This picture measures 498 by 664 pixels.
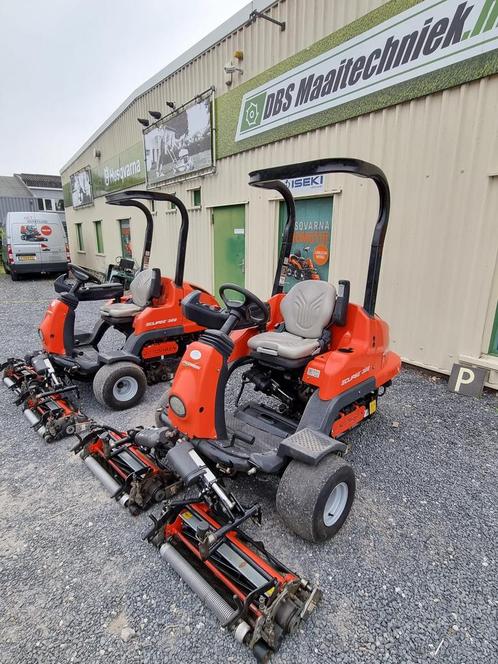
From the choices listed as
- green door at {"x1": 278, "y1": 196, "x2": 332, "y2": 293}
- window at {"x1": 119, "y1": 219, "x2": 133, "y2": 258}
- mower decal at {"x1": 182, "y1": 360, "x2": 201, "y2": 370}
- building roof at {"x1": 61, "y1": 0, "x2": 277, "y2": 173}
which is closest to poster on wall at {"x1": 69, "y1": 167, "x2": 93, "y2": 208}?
window at {"x1": 119, "y1": 219, "x2": 133, "y2": 258}

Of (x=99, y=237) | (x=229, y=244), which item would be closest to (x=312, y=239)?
(x=229, y=244)

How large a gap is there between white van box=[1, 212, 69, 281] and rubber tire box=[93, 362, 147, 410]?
36.1 feet

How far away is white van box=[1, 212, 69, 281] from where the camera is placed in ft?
40.5

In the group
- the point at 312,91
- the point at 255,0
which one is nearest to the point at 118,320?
the point at 312,91

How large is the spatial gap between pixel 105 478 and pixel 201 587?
1092 millimetres

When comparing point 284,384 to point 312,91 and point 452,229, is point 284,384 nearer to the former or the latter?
point 452,229

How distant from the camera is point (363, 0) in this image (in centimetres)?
449

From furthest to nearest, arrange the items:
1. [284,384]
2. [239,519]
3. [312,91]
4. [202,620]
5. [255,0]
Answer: [255,0] < [312,91] < [284,384] < [239,519] < [202,620]

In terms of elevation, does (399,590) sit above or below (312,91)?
below

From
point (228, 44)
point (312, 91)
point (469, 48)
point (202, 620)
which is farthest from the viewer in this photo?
point (228, 44)

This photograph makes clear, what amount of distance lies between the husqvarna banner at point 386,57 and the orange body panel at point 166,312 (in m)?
3.24

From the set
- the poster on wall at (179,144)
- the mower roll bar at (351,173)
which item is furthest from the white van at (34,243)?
the mower roll bar at (351,173)

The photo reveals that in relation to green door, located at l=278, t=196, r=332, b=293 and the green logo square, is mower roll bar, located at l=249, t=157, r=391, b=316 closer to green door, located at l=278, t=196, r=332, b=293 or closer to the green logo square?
green door, located at l=278, t=196, r=332, b=293

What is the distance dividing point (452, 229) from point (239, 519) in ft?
12.5
